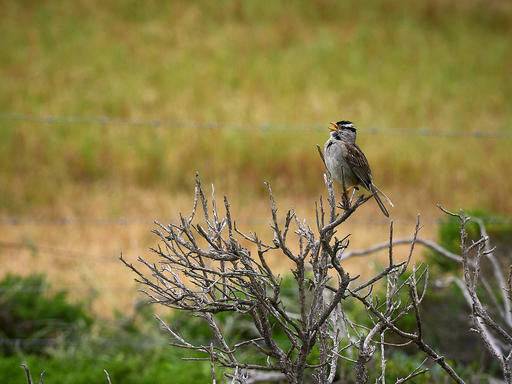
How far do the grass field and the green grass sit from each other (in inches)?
1.3

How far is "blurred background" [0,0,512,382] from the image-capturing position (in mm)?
7629

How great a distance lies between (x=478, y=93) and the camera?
11812 millimetres

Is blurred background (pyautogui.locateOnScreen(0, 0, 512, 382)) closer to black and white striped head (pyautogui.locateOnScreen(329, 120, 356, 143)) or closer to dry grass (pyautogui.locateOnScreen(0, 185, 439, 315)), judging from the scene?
dry grass (pyautogui.locateOnScreen(0, 185, 439, 315))

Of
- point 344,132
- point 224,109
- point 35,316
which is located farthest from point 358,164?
point 224,109

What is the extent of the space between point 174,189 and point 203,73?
3.63 metres

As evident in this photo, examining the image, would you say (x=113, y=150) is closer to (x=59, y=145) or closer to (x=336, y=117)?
(x=59, y=145)

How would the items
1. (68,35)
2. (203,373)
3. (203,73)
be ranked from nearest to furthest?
(203,373)
(203,73)
(68,35)

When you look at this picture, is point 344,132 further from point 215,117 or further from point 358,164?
point 215,117

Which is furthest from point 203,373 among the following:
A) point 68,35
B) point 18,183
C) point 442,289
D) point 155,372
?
point 68,35

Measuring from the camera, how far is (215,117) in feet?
32.0

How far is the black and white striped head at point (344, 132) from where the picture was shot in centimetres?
256

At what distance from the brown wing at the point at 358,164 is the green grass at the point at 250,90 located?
599 centimetres

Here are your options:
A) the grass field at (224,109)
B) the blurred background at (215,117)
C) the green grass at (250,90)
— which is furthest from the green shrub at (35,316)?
the green grass at (250,90)

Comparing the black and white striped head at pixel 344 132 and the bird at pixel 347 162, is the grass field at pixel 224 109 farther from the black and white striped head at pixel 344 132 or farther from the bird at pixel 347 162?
the bird at pixel 347 162
